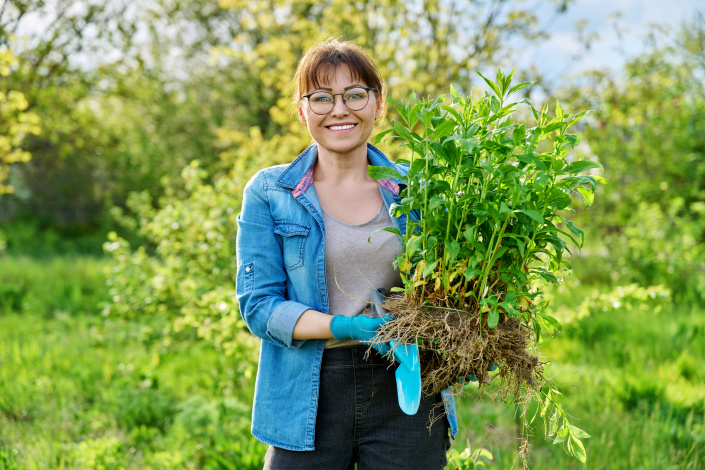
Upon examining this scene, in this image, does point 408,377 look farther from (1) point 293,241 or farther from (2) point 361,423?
(1) point 293,241

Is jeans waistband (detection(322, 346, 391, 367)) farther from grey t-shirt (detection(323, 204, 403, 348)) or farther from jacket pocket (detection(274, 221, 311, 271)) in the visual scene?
jacket pocket (detection(274, 221, 311, 271))

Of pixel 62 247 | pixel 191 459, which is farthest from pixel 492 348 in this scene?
pixel 62 247

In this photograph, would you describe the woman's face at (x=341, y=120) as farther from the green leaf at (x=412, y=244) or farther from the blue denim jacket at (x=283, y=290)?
the green leaf at (x=412, y=244)

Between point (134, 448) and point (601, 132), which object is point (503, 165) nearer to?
Answer: point (134, 448)

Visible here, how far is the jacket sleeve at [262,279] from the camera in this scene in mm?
1684

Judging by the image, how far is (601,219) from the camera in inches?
315

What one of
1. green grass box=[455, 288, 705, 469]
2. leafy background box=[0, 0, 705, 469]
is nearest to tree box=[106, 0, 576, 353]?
leafy background box=[0, 0, 705, 469]

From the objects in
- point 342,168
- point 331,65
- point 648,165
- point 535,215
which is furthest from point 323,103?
point 648,165

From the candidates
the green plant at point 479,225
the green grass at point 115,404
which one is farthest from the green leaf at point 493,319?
the green grass at point 115,404

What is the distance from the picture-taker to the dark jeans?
1.76 metres

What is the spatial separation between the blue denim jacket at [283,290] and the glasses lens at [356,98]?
290mm

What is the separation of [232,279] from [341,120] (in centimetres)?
225

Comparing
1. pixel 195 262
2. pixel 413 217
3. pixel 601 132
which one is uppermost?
pixel 601 132

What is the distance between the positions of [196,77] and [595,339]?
1070 centimetres
